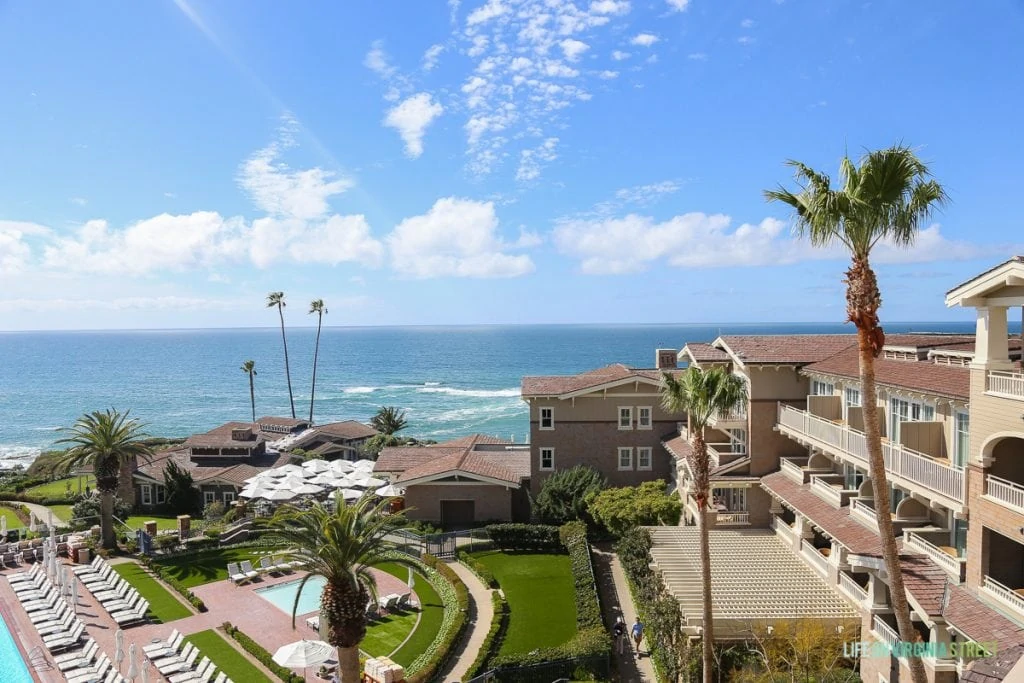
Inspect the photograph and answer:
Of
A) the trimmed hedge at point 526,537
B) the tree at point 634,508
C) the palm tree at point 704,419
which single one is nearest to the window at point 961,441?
the palm tree at point 704,419

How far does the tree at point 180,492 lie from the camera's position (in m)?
45.2

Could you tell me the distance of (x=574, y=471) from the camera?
1467 inches

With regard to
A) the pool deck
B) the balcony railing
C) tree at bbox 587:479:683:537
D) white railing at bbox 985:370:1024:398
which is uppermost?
white railing at bbox 985:370:1024:398

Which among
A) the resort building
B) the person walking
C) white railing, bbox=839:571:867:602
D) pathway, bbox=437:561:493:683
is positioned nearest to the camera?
white railing, bbox=839:571:867:602

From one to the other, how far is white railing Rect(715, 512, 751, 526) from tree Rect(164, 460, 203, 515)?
35545 mm

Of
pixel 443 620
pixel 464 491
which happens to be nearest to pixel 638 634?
pixel 443 620

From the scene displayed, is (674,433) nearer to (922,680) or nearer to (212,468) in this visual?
(922,680)

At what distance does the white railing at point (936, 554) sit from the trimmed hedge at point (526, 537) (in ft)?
61.4

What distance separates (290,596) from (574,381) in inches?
779

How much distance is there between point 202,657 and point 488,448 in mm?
24610

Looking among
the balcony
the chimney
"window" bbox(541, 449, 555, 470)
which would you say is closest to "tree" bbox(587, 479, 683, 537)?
"window" bbox(541, 449, 555, 470)

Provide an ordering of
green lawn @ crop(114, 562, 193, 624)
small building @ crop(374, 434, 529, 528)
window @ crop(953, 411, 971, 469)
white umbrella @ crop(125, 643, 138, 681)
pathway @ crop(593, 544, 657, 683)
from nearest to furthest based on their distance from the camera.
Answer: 1. window @ crop(953, 411, 971, 469)
2. white umbrella @ crop(125, 643, 138, 681)
3. pathway @ crop(593, 544, 657, 683)
4. green lawn @ crop(114, 562, 193, 624)
5. small building @ crop(374, 434, 529, 528)

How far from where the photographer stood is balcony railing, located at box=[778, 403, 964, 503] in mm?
17109

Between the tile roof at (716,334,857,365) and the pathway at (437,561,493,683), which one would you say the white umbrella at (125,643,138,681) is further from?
the tile roof at (716,334,857,365)
